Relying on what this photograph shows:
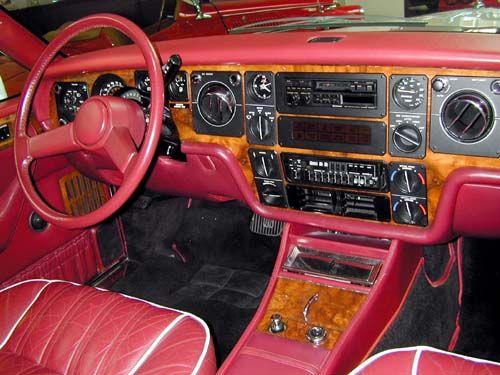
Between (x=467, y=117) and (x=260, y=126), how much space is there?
0.65 m

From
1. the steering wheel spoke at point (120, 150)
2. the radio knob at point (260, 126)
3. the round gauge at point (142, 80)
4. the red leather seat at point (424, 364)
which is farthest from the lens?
the round gauge at point (142, 80)

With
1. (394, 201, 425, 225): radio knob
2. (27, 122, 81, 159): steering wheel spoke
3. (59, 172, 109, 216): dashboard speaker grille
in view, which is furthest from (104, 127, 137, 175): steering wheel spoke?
(59, 172, 109, 216): dashboard speaker grille

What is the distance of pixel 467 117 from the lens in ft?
5.13

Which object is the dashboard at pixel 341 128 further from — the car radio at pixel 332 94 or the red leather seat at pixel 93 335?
the red leather seat at pixel 93 335

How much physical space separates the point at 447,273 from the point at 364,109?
1000 mm

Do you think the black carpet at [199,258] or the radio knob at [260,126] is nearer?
the radio knob at [260,126]

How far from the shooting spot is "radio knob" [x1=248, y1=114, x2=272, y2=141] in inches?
74.1

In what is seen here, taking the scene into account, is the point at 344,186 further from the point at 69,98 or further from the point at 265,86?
the point at 69,98

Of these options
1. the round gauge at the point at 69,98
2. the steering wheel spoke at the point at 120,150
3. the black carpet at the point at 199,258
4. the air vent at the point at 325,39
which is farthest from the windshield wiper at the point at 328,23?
the black carpet at the point at 199,258

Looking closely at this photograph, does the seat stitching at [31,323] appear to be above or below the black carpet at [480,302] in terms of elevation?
above

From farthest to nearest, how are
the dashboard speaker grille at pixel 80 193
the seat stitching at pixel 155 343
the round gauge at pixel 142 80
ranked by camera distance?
the dashboard speaker grille at pixel 80 193, the round gauge at pixel 142 80, the seat stitching at pixel 155 343

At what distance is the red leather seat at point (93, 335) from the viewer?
4.73ft

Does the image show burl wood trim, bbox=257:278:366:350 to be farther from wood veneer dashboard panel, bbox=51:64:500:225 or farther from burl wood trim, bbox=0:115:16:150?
burl wood trim, bbox=0:115:16:150

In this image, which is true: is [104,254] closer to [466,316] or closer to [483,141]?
[466,316]
